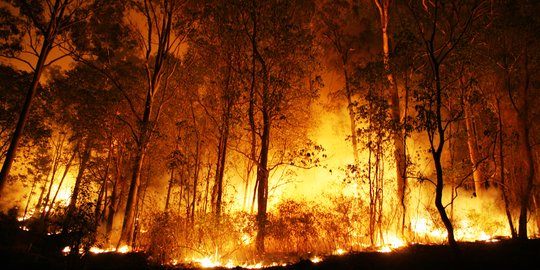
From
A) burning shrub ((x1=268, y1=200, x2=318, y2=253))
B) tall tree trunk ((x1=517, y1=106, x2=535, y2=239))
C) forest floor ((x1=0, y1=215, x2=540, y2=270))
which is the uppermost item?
tall tree trunk ((x1=517, y1=106, x2=535, y2=239))

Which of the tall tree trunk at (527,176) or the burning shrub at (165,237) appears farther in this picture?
the tall tree trunk at (527,176)

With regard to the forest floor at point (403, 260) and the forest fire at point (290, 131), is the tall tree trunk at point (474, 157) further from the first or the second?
the forest floor at point (403, 260)

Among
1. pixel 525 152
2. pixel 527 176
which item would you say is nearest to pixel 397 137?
pixel 525 152

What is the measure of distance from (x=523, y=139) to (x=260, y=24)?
8990mm

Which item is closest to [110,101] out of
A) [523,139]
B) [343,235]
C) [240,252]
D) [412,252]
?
[240,252]

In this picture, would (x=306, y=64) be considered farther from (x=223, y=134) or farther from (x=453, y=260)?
(x=453, y=260)

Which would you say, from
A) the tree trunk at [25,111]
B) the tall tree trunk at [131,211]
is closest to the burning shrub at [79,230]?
the tall tree trunk at [131,211]

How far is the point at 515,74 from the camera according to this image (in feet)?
42.4

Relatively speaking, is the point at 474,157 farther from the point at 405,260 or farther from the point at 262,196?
the point at 262,196

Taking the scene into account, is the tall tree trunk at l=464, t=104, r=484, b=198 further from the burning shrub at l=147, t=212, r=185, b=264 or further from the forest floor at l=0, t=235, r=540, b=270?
the burning shrub at l=147, t=212, r=185, b=264

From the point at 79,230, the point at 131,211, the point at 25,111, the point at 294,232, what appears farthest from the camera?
the point at 131,211

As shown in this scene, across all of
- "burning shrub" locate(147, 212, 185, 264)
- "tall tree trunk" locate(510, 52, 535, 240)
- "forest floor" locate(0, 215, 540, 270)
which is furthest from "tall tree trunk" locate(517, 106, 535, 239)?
"burning shrub" locate(147, 212, 185, 264)

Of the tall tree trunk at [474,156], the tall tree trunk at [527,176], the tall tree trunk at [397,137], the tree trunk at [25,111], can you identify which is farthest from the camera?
the tall tree trunk at [474,156]

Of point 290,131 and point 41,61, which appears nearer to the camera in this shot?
point 41,61
